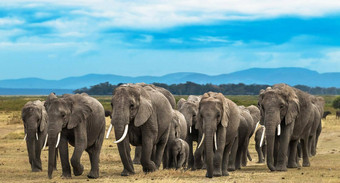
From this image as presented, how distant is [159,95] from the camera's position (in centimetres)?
1670

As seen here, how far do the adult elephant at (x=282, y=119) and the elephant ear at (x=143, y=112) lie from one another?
146 inches

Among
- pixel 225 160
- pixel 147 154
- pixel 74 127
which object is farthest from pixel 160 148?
pixel 74 127

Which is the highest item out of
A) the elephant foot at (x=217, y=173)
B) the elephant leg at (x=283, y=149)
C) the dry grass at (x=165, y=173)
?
the elephant leg at (x=283, y=149)

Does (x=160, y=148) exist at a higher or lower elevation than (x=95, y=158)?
higher

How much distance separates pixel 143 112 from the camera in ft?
50.6

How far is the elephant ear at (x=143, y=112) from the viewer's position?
1533cm

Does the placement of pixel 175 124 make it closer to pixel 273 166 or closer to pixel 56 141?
pixel 273 166

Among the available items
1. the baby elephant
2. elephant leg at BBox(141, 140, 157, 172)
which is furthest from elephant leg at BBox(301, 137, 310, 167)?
elephant leg at BBox(141, 140, 157, 172)

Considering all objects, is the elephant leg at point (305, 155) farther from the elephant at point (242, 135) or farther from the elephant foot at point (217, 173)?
the elephant foot at point (217, 173)

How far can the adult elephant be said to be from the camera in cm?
1741

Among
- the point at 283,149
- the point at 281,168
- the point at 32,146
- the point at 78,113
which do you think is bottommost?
the point at 281,168

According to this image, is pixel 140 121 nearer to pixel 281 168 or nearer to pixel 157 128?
pixel 157 128

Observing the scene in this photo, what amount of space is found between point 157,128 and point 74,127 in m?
2.21

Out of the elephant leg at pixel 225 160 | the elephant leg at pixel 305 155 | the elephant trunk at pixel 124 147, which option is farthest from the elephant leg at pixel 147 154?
the elephant leg at pixel 305 155
